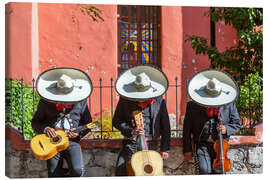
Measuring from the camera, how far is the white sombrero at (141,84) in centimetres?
493

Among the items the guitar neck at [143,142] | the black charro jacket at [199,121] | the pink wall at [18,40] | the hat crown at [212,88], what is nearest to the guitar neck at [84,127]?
the guitar neck at [143,142]

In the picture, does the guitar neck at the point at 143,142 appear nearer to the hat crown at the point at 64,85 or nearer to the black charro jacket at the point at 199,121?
the black charro jacket at the point at 199,121

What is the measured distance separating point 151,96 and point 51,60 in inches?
91.8

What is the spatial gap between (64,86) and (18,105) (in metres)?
1.20

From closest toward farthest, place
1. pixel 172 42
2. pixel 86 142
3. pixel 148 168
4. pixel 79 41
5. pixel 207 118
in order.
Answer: pixel 148 168 → pixel 207 118 → pixel 86 142 → pixel 79 41 → pixel 172 42

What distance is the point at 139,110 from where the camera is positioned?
497 cm

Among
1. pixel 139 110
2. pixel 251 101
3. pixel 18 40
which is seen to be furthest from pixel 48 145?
pixel 251 101

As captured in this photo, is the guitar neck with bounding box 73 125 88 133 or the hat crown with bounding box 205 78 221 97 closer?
the guitar neck with bounding box 73 125 88 133

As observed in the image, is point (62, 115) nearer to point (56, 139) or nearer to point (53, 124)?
point (53, 124)

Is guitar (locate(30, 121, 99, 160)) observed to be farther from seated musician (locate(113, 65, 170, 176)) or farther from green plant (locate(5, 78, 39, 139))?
green plant (locate(5, 78, 39, 139))

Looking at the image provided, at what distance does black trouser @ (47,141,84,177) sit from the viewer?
483 cm

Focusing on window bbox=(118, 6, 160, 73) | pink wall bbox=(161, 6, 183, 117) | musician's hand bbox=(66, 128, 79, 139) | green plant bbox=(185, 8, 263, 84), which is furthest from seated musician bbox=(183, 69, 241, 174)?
window bbox=(118, 6, 160, 73)

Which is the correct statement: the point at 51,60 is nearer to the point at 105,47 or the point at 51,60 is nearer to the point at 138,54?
the point at 105,47

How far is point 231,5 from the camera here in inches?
240
